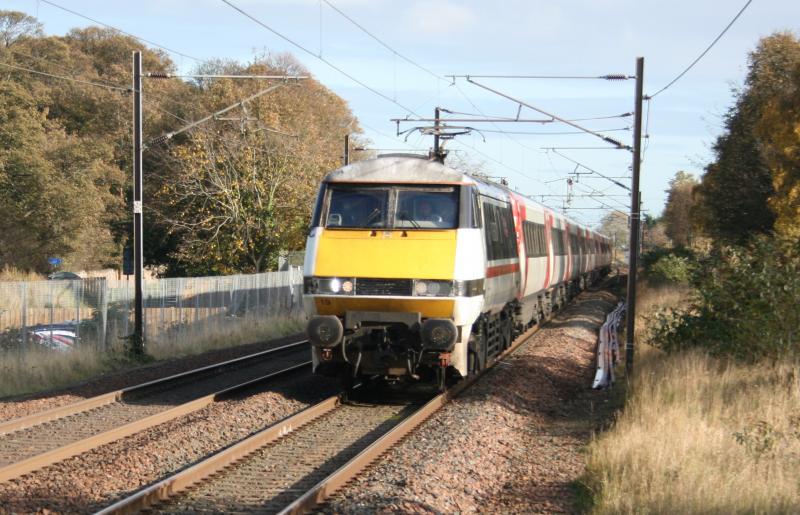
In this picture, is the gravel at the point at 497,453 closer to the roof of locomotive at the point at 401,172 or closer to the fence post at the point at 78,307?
the roof of locomotive at the point at 401,172

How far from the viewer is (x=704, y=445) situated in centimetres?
946

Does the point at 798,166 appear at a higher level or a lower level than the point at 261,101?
lower

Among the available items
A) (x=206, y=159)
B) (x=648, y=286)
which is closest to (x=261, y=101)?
(x=206, y=159)

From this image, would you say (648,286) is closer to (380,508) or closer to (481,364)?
(481,364)

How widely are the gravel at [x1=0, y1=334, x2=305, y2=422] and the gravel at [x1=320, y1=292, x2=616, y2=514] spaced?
5694 mm

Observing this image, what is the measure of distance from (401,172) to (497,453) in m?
4.69

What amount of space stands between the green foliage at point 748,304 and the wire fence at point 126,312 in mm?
11976

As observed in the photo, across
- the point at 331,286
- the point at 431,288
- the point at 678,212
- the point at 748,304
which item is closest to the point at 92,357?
the point at 331,286

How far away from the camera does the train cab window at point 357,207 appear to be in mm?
13367

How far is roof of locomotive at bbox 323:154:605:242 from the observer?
13422 millimetres

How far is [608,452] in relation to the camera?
9570mm

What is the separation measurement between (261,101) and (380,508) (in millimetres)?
38771

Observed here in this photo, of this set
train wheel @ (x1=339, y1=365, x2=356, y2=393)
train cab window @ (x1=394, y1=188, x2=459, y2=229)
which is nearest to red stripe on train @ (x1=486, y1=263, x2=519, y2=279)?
train cab window @ (x1=394, y1=188, x2=459, y2=229)

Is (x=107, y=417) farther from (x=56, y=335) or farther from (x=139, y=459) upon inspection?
(x=56, y=335)
